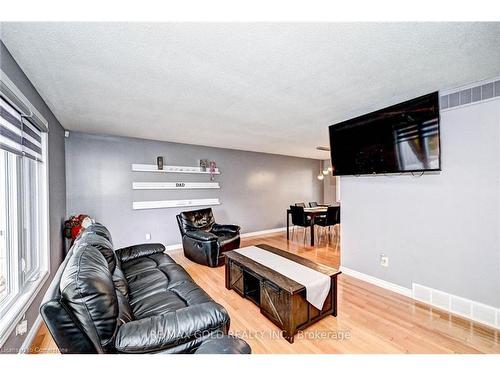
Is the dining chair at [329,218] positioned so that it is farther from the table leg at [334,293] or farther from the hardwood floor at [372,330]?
the table leg at [334,293]

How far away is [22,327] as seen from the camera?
1547 millimetres

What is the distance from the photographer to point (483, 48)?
1479mm

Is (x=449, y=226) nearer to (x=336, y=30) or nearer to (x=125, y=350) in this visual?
(x=336, y=30)

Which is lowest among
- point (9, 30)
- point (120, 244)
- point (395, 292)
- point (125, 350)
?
point (395, 292)

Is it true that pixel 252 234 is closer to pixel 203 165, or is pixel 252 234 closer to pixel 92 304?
pixel 203 165

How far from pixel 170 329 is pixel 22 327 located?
4.48ft

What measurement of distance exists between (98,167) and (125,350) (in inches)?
144

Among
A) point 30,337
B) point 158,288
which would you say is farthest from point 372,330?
point 30,337

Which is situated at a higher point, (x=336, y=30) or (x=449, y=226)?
(x=336, y=30)

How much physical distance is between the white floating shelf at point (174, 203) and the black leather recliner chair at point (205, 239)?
1.62 feet

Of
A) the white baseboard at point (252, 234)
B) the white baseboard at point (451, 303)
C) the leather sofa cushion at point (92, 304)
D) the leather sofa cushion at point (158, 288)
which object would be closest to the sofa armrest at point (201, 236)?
the leather sofa cushion at point (158, 288)

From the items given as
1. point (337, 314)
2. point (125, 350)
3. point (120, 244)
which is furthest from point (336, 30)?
point (120, 244)

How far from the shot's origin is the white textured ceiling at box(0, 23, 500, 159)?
1287 mm
